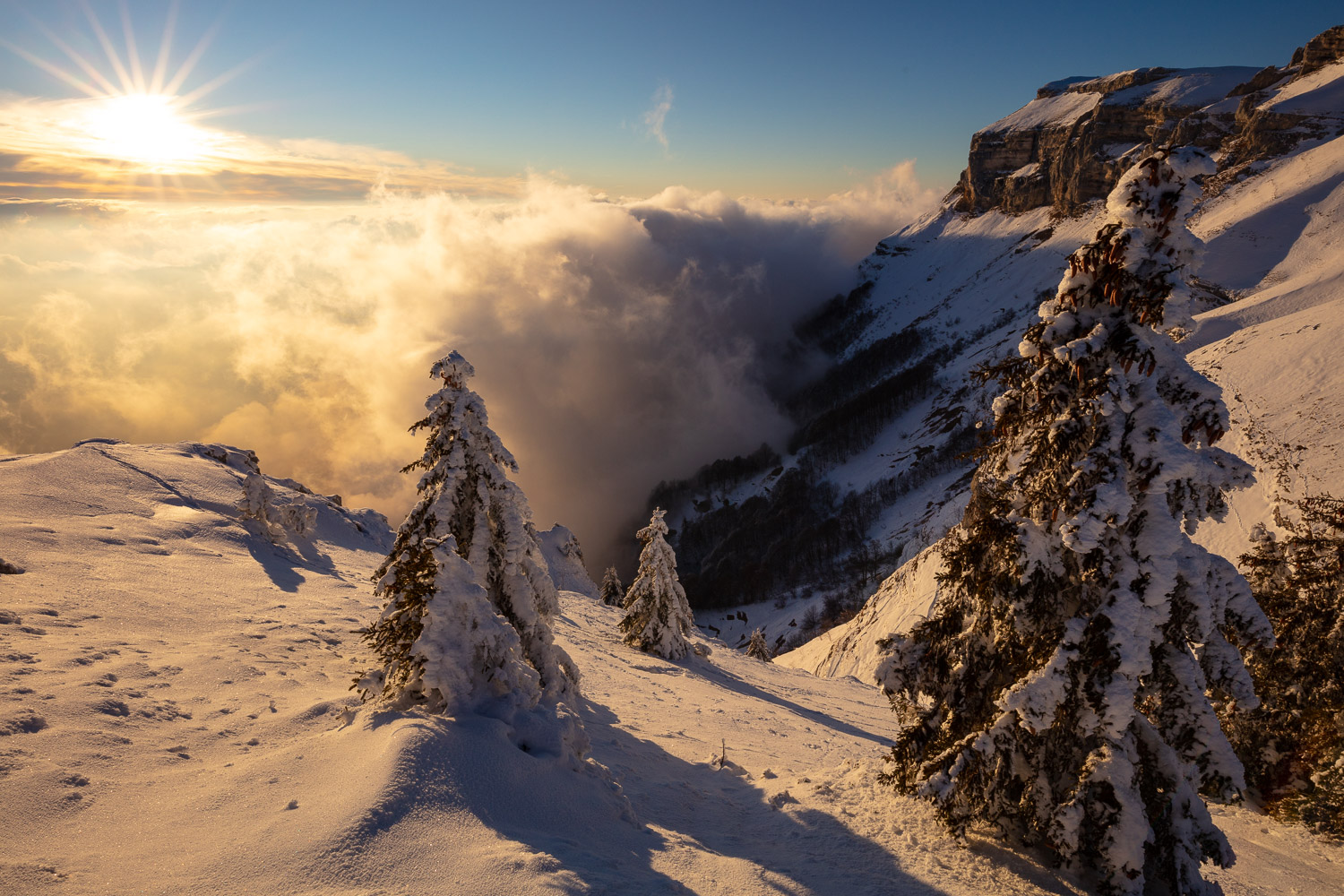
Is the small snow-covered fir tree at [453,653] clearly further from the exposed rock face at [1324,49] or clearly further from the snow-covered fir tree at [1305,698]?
the exposed rock face at [1324,49]

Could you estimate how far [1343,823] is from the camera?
12391 mm

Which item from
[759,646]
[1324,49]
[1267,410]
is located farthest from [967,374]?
[1324,49]

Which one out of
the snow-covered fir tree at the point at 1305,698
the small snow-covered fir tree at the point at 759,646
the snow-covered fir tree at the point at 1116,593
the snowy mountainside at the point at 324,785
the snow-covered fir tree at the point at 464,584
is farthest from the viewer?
the small snow-covered fir tree at the point at 759,646

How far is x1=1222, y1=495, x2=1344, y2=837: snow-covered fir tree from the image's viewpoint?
13.0m

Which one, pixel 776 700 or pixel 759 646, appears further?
pixel 759 646

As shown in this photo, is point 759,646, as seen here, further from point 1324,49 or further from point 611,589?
point 1324,49

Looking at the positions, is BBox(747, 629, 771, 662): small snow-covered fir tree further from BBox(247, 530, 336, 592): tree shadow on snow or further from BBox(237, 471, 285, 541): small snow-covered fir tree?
BBox(237, 471, 285, 541): small snow-covered fir tree

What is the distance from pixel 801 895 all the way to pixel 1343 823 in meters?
13.2

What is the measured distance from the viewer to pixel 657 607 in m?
31.3

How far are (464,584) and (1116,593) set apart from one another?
30.8ft

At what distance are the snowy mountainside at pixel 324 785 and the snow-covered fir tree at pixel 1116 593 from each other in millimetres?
1540

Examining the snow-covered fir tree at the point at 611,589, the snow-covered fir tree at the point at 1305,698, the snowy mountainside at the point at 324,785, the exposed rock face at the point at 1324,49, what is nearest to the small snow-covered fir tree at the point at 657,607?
the snowy mountainside at the point at 324,785

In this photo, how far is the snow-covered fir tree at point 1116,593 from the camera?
24.9ft

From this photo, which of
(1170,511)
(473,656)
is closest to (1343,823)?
(1170,511)
